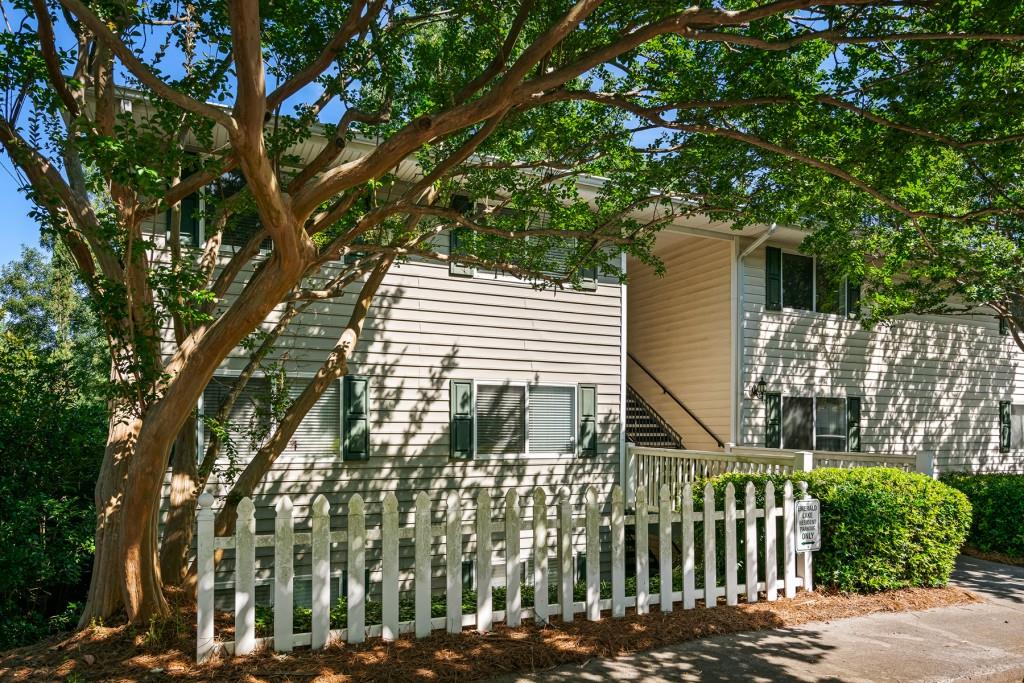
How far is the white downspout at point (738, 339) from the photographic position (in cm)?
1420

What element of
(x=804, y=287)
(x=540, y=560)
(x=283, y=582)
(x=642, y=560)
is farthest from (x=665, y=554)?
(x=804, y=287)

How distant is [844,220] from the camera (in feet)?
32.7

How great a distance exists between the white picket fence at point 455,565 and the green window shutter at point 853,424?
27.9ft

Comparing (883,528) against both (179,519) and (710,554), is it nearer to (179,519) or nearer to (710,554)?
(710,554)

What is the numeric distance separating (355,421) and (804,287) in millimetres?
9498

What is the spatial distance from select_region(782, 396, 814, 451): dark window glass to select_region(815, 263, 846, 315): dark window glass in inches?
A: 75.7

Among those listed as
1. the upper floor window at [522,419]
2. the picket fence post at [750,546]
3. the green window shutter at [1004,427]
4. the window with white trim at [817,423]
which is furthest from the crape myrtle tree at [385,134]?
the green window shutter at [1004,427]

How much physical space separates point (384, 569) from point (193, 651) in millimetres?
1441

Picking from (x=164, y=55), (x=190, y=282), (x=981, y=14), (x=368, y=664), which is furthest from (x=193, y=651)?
(x=981, y=14)

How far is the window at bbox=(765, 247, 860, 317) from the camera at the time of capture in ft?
48.6

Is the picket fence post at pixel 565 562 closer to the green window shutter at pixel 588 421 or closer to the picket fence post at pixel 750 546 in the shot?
the picket fence post at pixel 750 546

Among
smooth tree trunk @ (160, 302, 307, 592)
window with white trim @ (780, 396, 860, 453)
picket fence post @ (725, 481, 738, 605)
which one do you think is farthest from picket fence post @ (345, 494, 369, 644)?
window with white trim @ (780, 396, 860, 453)

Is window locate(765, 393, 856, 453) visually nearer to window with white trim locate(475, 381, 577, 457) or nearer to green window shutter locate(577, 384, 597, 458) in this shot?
green window shutter locate(577, 384, 597, 458)

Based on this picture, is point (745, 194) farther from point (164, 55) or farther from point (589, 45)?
point (164, 55)
